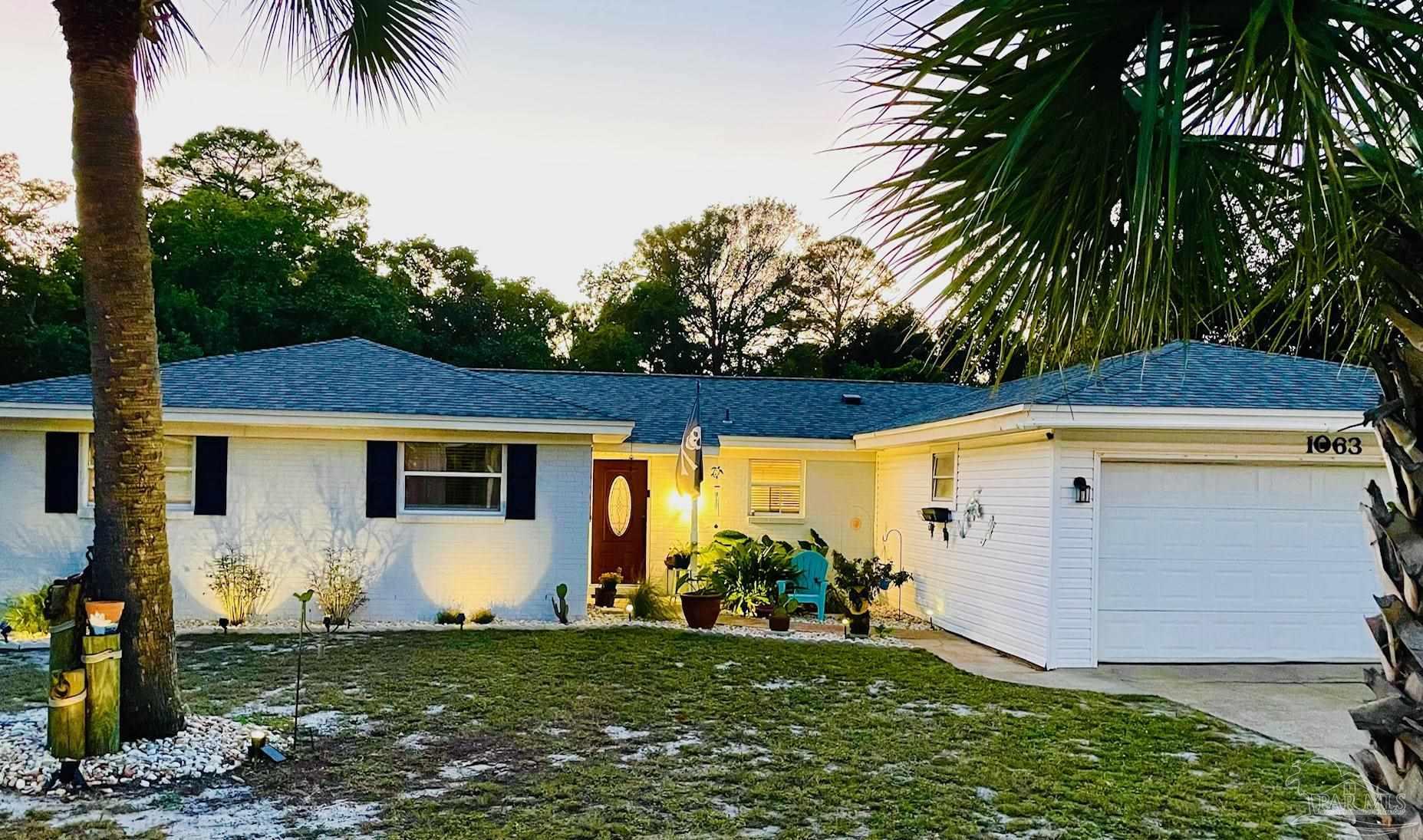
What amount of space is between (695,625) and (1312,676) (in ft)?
21.3

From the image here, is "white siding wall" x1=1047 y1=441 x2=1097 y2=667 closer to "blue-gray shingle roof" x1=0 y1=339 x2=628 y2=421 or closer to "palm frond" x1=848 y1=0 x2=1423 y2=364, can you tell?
"blue-gray shingle roof" x1=0 y1=339 x2=628 y2=421

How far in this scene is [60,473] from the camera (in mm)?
10977

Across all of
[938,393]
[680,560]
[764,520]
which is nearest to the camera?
[680,560]

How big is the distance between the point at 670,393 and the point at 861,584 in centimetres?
688

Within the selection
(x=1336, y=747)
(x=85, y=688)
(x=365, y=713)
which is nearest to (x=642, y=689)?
(x=365, y=713)

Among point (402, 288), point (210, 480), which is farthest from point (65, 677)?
point (402, 288)

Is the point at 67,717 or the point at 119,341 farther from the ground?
the point at 119,341

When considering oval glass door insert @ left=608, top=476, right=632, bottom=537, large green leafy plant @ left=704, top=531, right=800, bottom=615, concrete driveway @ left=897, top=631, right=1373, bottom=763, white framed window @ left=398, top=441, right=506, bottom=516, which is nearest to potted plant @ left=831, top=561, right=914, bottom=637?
large green leafy plant @ left=704, top=531, right=800, bottom=615

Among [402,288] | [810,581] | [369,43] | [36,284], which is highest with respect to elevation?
[402,288]

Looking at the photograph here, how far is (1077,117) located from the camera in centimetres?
226

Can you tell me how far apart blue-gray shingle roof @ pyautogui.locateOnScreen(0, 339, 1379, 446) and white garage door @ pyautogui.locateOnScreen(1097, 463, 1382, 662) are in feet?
2.74

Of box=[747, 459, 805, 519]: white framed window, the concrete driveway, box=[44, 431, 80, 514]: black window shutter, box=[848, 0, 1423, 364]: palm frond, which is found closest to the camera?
box=[848, 0, 1423, 364]: palm frond

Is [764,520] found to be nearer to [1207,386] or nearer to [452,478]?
[452,478]

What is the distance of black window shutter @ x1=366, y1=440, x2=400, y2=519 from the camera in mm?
11375
